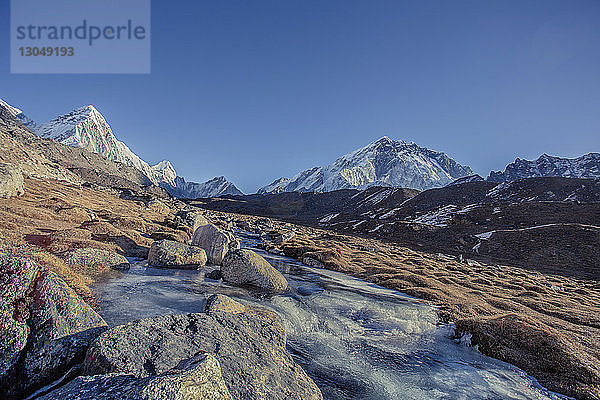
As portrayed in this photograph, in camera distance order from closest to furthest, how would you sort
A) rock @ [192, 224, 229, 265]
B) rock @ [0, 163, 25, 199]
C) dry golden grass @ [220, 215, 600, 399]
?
1. dry golden grass @ [220, 215, 600, 399]
2. rock @ [192, 224, 229, 265]
3. rock @ [0, 163, 25, 199]

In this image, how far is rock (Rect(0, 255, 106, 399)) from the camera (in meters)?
5.93

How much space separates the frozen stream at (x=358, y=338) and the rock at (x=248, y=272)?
125cm

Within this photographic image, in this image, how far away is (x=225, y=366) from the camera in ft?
22.0

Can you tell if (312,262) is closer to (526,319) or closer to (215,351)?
(526,319)

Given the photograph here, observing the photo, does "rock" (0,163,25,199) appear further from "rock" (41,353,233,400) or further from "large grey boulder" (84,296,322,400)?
"rock" (41,353,233,400)

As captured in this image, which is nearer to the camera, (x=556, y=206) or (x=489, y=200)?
(x=556, y=206)

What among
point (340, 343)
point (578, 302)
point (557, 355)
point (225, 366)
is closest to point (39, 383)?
point (225, 366)

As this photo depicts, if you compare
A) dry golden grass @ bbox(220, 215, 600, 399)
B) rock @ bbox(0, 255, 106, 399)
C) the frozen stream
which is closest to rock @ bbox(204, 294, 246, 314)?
the frozen stream

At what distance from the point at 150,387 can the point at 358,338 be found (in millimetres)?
11645

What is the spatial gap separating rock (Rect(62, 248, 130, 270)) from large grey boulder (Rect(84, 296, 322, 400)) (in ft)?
45.7

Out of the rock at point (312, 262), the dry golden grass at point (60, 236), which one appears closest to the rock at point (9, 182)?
the dry golden grass at point (60, 236)

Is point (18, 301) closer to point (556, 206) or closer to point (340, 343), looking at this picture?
point (340, 343)

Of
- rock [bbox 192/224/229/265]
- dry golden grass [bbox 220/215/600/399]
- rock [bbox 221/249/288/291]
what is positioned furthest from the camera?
rock [bbox 192/224/229/265]

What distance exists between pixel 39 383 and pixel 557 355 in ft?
60.1
